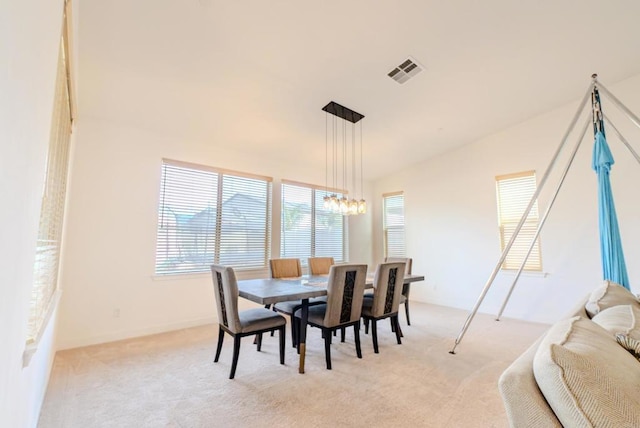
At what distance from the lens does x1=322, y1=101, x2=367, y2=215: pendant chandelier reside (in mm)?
3691

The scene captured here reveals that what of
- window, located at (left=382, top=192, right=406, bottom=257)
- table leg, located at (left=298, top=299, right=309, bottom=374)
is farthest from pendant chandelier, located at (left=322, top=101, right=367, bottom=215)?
table leg, located at (left=298, top=299, right=309, bottom=374)

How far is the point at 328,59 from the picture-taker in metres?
3.04

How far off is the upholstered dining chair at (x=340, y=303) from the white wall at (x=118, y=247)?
7.19 ft

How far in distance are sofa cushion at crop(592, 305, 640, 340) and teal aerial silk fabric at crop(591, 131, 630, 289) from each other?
1.70 metres

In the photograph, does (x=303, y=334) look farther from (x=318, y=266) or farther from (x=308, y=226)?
(x=308, y=226)

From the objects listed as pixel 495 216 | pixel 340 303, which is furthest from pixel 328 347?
pixel 495 216

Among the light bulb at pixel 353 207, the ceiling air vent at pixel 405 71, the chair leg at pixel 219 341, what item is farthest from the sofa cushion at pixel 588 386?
the ceiling air vent at pixel 405 71

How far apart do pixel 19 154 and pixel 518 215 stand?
5768 millimetres

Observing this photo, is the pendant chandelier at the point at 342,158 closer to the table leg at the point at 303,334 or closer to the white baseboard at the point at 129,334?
the table leg at the point at 303,334

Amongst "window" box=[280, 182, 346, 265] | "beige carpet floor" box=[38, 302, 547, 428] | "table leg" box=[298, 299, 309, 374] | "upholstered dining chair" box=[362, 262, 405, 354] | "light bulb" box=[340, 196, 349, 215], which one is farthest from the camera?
"window" box=[280, 182, 346, 265]

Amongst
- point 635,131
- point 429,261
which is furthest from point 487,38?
point 429,261

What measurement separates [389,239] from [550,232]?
299 centimetres

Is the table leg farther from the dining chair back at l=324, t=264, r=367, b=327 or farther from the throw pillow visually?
the throw pillow

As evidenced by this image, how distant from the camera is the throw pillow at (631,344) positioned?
1086 mm
